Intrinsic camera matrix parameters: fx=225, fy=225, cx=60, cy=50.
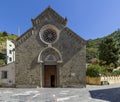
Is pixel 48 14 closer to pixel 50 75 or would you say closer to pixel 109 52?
pixel 50 75

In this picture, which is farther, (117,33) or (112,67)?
(117,33)

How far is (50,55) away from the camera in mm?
33406

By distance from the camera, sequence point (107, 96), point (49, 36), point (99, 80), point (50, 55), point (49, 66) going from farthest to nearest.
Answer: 1. point (99, 80)
2. point (49, 66)
3. point (49, 36)
4. point (50, 55)
5. point (107, 96)

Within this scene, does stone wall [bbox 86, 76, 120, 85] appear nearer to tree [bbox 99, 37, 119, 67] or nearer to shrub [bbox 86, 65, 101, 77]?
shrub [bbox 86, 65, 101, 77]

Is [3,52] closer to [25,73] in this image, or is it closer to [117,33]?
[25,73]

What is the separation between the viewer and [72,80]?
1275 inches

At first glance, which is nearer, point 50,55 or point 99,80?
point 50,55

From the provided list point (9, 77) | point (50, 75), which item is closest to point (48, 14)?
point (50, 75)

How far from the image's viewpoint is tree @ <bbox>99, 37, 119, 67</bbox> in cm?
5400

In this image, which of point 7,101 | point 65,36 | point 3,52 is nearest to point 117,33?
point 3,52

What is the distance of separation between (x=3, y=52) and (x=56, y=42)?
43.7 meters

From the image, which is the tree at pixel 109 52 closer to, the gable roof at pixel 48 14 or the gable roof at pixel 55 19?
the gable roof at pixel 55 19

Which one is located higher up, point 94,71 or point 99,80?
point 94,71

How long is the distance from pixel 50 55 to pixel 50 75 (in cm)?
302
